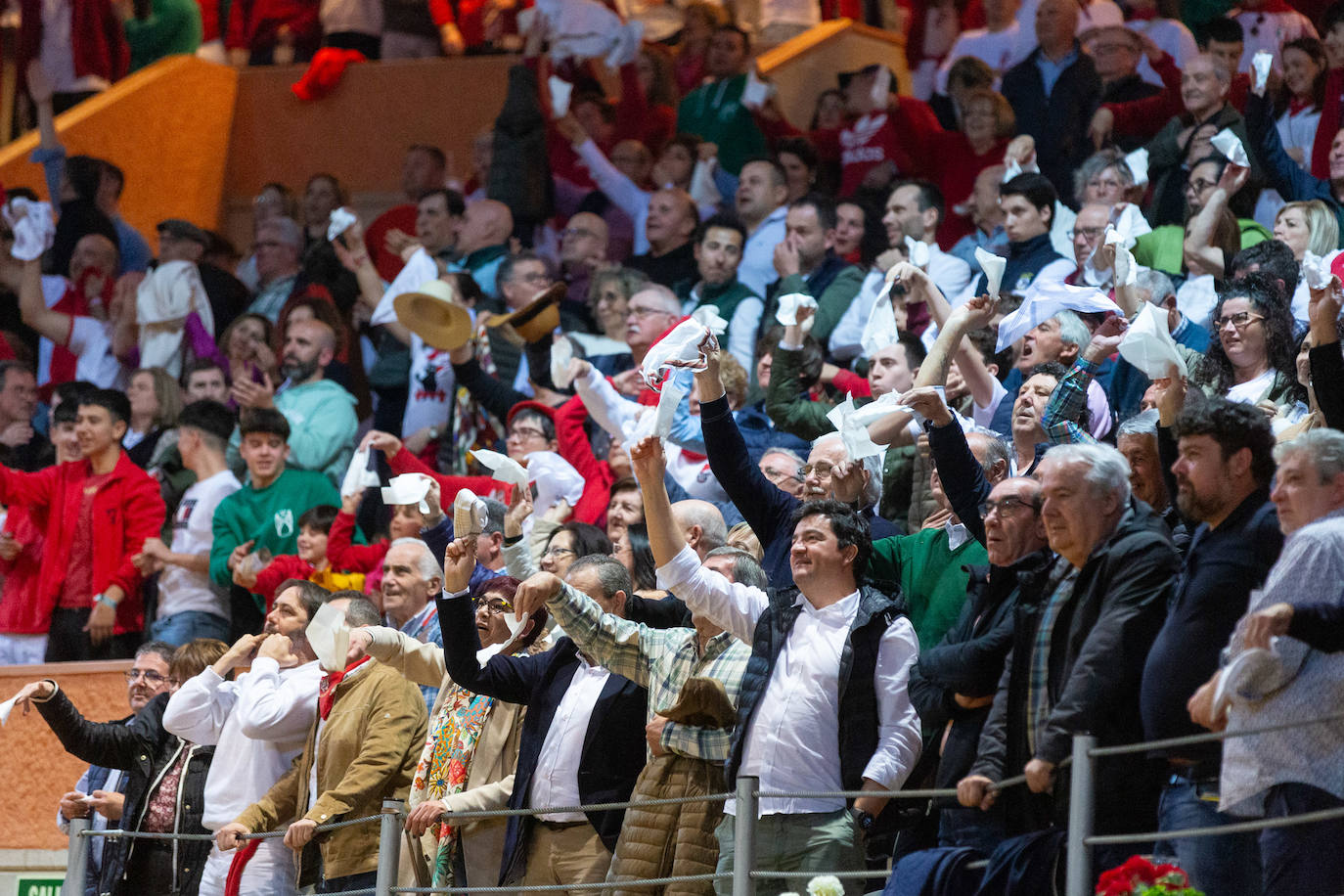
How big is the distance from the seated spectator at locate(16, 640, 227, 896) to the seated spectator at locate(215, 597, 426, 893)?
0.38 meters

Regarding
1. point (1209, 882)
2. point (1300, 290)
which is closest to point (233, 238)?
point (1300, 290)

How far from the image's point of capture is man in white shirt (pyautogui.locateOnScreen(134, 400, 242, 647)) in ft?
27.6

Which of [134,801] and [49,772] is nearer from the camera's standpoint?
[134,801]

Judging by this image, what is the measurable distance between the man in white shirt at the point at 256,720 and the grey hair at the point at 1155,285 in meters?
2.97

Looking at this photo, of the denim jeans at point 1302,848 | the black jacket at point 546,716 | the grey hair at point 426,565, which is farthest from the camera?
the grey hair at point 426,565

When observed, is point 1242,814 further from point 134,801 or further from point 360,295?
point 360,295

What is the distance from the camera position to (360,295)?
10453 mm

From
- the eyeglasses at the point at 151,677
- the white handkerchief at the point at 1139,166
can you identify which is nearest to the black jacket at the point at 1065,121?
the white handkerchief at the point at 1139,166

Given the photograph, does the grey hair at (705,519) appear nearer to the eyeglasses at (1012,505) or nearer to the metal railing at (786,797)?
the metal railing at (786,797)

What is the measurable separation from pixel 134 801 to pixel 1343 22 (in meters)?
5.68

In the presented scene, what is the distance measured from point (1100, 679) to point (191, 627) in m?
5.02

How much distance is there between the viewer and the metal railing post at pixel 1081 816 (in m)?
4.05

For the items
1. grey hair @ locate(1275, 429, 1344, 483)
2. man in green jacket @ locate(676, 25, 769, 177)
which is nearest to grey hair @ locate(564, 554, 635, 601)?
grey hair @ locate(1275, 429, 1344, 483)

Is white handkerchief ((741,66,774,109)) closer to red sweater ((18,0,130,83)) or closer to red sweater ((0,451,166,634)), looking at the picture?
red sweater ((0,451,166,634))
